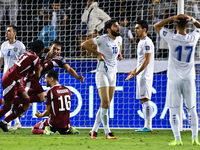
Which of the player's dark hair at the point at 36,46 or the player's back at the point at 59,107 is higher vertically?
the player's dark hair at the point at 36,46

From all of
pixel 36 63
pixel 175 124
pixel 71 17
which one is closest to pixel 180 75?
pixel 175 124

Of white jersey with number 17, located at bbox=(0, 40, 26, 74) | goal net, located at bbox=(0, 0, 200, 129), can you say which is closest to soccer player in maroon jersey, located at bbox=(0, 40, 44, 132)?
white jersey with number 17, located at bbox=(0, 40, 26, 74)

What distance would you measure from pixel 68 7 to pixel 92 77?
2254 millimetres

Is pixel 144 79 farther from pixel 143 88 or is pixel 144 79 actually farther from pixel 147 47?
pixel 147 47

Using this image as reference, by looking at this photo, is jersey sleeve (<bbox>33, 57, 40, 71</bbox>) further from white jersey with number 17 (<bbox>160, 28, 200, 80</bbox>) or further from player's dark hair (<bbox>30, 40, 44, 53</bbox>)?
white jersey with number 17 (<bbox>160, 28, 200, 80</bbox>)

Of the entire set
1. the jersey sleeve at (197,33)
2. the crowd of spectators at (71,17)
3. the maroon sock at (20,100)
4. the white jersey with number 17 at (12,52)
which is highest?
the crowd of spectators at (71,17)

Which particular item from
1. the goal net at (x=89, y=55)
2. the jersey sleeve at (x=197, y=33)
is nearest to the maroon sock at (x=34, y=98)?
the goal net at (x=89, y=55)

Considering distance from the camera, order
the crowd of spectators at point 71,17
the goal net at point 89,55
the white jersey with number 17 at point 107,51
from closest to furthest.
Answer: the white jersey with number 17 at point 107,51
the goal net at point 89,55
the crowd of spectators at point 71,17

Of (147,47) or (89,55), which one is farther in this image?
(89,55)

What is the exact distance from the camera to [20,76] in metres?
7.20

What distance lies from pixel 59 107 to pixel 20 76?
38.2 inches

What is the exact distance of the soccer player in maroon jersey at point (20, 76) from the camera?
23.1 ft

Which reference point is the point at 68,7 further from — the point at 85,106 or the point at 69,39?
the point at 85,106

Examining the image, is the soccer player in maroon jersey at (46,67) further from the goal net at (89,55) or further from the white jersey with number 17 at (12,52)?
the goal net at (89,55)
